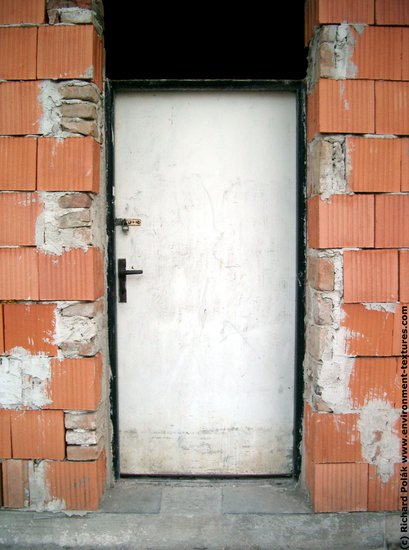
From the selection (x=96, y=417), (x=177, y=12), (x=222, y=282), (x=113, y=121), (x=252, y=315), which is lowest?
(x=96, y=417)

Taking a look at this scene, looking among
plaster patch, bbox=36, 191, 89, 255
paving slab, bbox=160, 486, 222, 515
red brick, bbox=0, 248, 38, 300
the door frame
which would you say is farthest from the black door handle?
paving slab, bbox=160, 486, 222, 515

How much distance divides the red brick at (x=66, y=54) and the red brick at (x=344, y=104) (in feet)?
3.70

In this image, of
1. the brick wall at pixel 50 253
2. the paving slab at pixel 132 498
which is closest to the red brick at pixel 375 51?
the brick wall at pixel 50 253

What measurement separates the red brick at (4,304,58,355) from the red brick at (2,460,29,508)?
0.60 metres

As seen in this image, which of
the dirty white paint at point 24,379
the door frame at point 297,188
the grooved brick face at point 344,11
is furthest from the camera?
the door frame at point 297,188

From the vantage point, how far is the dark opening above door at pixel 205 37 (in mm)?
2480

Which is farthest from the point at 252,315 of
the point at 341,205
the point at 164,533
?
the point at 164,533

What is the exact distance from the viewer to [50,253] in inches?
92.1

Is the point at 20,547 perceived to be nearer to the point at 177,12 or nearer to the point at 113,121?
the point at 113,121

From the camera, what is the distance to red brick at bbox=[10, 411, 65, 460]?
7.85 feet

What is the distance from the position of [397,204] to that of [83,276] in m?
1.57

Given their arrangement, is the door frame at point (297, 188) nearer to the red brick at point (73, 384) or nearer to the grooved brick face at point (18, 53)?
the red brick at point (73, 384)

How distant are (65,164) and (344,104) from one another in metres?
1.37

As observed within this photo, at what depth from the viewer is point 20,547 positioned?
2.36 metres
